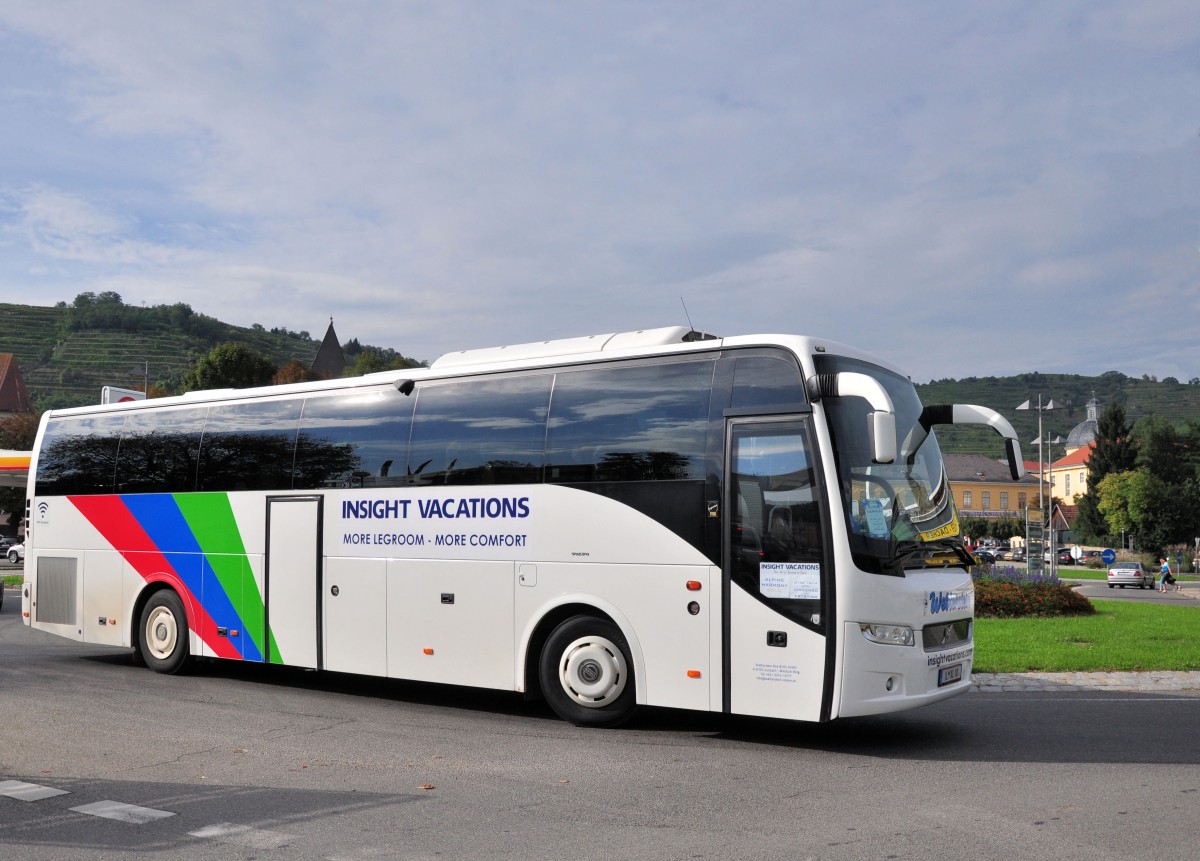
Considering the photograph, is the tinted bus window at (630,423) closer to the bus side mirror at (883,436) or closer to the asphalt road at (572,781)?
the bus side mirror at (883,436)

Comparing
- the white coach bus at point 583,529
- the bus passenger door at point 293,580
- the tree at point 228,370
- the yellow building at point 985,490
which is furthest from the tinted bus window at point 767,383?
the yellow building at point 985,490

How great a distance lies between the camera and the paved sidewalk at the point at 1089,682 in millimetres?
12773

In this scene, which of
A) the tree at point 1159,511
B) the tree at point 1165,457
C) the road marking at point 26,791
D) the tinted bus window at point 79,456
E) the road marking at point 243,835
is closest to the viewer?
the road marking at point 243,835

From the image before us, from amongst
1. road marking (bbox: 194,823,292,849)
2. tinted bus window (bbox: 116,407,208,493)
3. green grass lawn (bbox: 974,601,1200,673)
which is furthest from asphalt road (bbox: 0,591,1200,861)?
tinted bus window (bbox: 116,407,208,493)

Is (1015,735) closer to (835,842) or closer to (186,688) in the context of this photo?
(835,842)

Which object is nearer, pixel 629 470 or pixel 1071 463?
pixel 629 470

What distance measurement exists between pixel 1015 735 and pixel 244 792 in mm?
6241

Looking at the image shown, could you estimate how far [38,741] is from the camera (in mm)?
9039

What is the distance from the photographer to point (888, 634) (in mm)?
8547

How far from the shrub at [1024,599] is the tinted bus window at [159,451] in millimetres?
15241

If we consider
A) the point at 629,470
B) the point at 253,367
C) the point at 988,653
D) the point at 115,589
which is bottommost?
the point at 988,653

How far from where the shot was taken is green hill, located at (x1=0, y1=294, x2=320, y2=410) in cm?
13600

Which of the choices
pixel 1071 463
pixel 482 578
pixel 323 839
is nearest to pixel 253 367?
pixel 482 578

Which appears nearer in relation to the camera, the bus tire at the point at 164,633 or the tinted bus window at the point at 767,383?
the tinted bus window at the point at 767,383
